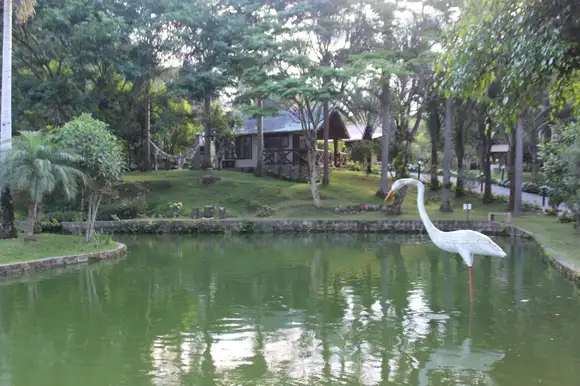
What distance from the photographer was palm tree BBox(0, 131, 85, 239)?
14945mm

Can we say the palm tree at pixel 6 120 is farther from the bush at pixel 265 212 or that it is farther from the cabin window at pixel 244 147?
the cabin window at pixel 244 147

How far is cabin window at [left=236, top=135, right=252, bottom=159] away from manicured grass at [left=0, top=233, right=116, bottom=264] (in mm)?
22768

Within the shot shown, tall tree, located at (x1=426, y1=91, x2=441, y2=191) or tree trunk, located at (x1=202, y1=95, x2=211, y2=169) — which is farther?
tree trunk, located at (x1=202, y1=95, x2=211, y2=169)

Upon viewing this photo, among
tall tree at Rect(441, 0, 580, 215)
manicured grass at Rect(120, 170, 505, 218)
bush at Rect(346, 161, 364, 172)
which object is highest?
bush at Rect(346, 161, 364, 172)

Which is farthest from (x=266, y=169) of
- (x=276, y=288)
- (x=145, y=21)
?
(x=276, y=288)

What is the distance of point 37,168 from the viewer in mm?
14992

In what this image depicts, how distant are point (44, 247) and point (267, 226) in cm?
988

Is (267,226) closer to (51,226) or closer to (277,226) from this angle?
(277,226)

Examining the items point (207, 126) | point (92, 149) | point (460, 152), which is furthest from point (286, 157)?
point (92, 149)

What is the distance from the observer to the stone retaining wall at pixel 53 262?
43.8 ft

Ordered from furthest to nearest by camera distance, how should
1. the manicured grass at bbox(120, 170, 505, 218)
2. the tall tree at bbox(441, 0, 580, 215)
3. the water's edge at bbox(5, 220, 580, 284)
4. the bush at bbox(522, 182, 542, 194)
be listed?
the bush at bbox(522, 182, 542, 194)
the manicured grass at bbox(120, 170, 505, 218)
the water's edge at bbox(5, 220, 580, 284)
the tall tree at bbox(441, 0, 580, 215)

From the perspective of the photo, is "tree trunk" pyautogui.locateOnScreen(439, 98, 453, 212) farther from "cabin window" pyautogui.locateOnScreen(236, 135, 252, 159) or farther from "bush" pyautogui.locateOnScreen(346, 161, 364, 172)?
"cabin window" pyautogui.locateOnScreen(236, 135, 252, 159)

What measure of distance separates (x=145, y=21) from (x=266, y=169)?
12.6 metres

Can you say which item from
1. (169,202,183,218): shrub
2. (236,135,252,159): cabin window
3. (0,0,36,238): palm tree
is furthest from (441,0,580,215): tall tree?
(236,135,252,159): cabin window
